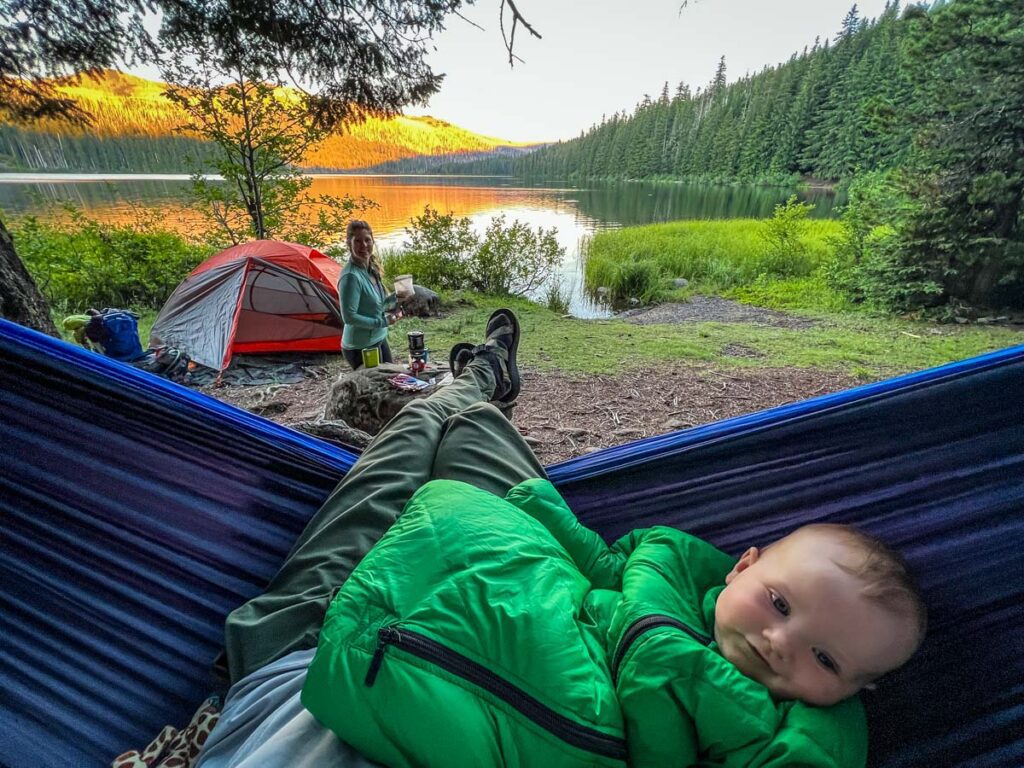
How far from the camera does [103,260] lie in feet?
18.5

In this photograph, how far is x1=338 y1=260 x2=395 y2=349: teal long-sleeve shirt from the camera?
250 cm

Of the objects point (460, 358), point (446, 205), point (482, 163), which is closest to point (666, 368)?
point (460, 358)

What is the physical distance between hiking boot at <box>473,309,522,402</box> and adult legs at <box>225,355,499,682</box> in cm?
36

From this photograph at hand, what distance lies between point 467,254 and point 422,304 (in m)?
1.83

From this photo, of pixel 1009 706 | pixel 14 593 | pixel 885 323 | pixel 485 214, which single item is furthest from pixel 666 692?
pixel 485 214

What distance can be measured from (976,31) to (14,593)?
22.8 feet

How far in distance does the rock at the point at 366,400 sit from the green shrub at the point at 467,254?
5.12 metres

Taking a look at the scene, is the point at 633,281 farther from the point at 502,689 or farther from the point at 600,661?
the point at 502,689

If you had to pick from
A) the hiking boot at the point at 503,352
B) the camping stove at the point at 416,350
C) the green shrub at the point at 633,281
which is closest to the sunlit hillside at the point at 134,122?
the camping stove at the point at 416,350

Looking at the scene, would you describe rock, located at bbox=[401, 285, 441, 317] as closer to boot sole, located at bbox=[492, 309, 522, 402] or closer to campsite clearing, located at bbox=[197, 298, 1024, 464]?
campsite clearing, located at bbox=[197, 298, 1024, 464]

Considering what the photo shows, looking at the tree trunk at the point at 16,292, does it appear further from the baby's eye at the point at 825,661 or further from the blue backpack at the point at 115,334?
the baby's eye at the point at 825,661

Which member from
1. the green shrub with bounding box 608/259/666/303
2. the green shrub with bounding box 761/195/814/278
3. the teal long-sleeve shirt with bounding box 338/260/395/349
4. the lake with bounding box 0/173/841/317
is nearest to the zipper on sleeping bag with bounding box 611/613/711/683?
the teal long-sleeve shirt with bounding box 338/260/395/349

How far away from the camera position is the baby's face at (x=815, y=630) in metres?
0.60

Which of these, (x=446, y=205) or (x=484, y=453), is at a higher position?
(x=484, y=453)
